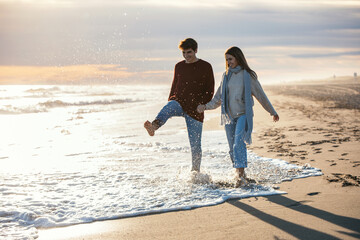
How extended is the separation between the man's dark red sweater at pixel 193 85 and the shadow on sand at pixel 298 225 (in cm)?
155

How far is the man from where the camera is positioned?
16.3 feet

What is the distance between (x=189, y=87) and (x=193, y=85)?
0.06m

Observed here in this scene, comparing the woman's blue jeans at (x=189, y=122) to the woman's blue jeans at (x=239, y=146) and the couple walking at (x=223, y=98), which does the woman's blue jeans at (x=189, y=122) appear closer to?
the couple walking at (x=223, y=98)

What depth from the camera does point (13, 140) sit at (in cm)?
979

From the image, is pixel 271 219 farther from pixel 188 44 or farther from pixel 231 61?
pixel 188 44

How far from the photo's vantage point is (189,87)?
504 centimetres

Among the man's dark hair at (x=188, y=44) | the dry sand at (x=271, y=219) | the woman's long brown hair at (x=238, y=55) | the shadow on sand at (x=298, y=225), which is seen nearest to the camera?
the shadow on sand at (x=298, y=225)

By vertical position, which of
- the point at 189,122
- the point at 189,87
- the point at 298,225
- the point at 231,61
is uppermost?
the point at 231,61

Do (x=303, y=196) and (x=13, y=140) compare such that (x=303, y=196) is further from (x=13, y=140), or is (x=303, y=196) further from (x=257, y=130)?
(x=13, y=140)

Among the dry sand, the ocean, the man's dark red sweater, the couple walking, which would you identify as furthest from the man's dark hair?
the dry sand

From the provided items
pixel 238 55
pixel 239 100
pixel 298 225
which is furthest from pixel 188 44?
pixel 298 225

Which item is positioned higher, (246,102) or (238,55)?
(238,55)

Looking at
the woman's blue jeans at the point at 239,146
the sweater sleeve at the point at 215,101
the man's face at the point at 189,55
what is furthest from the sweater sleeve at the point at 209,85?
the woman's blue jeans at the point at 239,146

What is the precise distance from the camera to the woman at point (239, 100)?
472 cm
